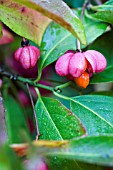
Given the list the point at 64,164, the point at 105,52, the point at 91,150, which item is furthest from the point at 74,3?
the point at 91,150

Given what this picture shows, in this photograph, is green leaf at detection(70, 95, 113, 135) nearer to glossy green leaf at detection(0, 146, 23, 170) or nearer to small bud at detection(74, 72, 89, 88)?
small bud at detection(74, 72, 89, 88)

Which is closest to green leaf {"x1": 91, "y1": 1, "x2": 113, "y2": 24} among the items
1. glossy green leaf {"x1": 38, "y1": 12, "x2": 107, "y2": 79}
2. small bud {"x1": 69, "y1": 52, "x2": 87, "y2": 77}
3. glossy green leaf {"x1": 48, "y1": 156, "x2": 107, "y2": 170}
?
glossy green leaf {"x1": 38, "y1": 12, "x2": 107, "y2": 79}

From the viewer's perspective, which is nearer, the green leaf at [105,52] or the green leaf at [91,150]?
the green leaf at [91,150]

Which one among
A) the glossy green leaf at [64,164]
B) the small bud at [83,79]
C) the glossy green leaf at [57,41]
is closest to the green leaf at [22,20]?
the glossy green leaf at [57,41]

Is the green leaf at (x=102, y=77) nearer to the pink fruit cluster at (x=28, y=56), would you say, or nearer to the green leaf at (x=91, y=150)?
the pink fruit cluster at (x=28, y=56)

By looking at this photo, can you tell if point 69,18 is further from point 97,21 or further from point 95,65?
point 97,21

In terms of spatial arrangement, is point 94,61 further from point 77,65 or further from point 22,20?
point 22,20

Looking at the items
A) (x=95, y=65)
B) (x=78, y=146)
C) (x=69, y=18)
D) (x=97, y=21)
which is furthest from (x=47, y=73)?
(x=78, y=146)
